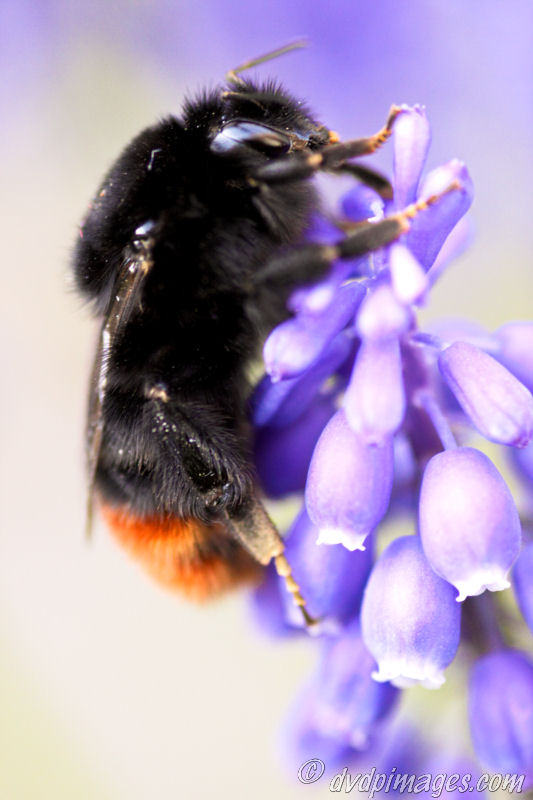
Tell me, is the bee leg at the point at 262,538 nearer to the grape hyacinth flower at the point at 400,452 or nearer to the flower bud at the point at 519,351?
the grape hyacinth flower at the point at 400,452

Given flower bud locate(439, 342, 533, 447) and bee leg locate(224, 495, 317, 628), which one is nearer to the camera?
flower bud locate(439, 342, 533, 447)

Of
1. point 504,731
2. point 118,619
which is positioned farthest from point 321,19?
point 504,731

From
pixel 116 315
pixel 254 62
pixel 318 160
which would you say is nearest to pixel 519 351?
pixel 318 160

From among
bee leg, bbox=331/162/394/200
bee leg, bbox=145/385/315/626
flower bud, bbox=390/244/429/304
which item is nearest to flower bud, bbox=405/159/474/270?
flower bud, bbox=390/244/429/304

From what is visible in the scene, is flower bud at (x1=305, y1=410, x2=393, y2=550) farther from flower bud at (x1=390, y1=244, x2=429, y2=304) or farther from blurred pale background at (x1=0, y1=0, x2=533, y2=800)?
blurred pale background at (x1=0, y1=0, x2=533, y2=800)

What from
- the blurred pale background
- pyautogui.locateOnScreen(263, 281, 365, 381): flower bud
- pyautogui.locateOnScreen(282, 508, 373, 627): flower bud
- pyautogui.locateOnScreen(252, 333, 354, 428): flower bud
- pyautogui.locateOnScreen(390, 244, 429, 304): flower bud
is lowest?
the blurred pale background

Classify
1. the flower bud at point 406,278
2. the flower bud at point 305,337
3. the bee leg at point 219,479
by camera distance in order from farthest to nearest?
the bee leg at point 219,479, the flower bud at point 305,337, the flower bud at point 406,278

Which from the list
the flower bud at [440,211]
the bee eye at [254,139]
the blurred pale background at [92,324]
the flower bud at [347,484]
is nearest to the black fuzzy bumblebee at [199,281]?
the bee eye at [254,139]

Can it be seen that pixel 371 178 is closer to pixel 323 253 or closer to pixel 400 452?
pixel 323 253

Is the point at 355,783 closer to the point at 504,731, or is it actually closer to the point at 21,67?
the point at 504,731
